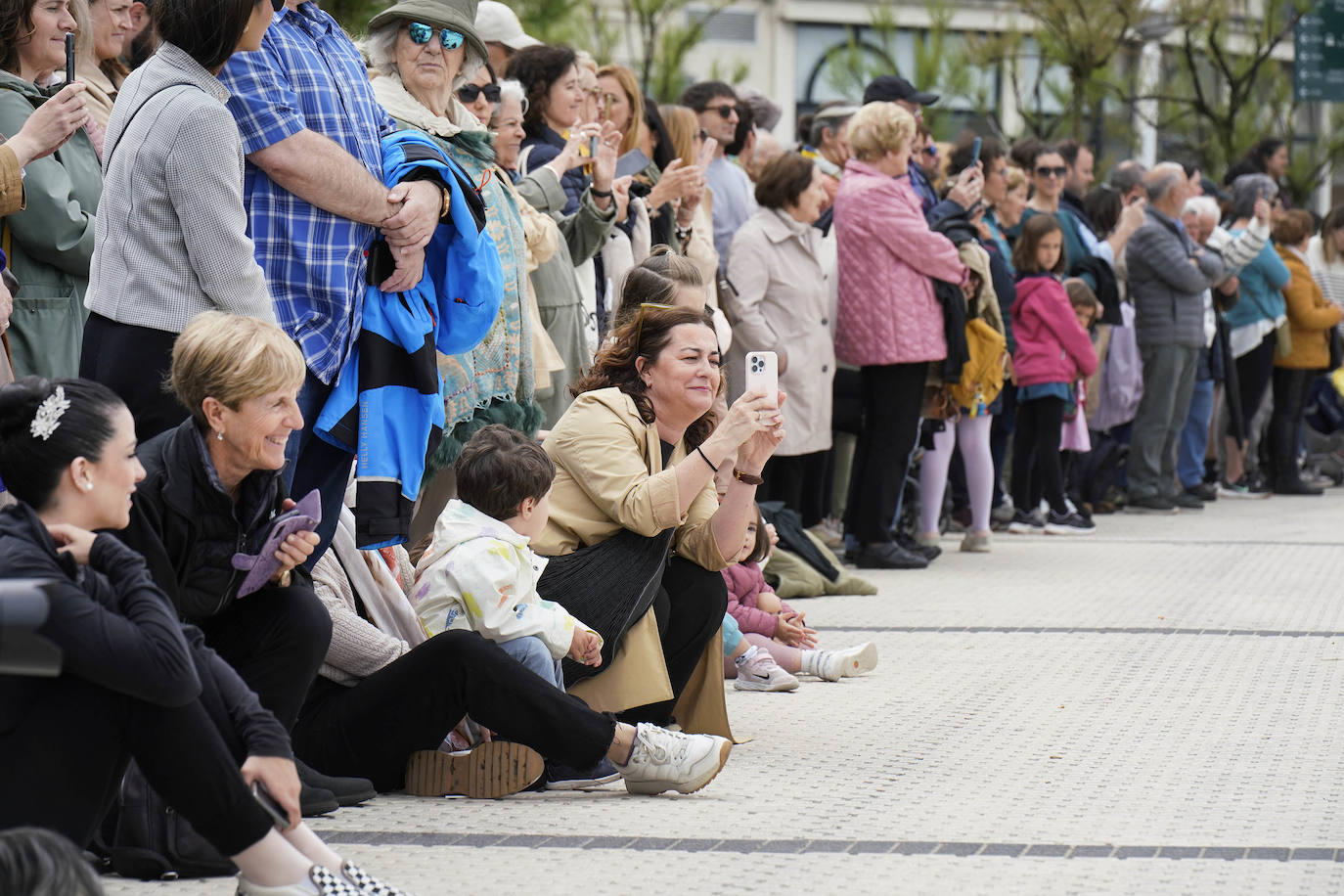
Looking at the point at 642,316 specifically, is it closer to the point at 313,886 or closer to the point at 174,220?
the point at 174,220

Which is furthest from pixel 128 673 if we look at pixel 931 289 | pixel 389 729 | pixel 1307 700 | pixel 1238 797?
pixel 931 289

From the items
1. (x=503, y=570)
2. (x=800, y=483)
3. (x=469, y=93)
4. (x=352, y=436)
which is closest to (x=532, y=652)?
(x=503, y=570)

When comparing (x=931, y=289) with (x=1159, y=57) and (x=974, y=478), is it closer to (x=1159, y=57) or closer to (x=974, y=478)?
(x=974, y=478)

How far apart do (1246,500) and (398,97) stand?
28.6ft

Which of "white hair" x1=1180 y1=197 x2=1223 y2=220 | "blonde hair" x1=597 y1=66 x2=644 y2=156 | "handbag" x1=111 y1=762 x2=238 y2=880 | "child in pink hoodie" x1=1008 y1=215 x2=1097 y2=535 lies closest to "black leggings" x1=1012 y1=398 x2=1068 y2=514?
"child in pink hoodie" x1=1008 y1=215 x2=1097 y2=535

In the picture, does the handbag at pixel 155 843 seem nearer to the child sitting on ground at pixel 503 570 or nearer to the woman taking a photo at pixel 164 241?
the woman taking a photo at pixel 164 241

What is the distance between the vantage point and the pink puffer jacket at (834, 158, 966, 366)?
843 centimetres

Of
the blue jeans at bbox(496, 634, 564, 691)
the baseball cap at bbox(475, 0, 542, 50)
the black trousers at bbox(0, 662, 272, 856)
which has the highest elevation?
the baseball cap at bbox(475, 0, 542, 50)

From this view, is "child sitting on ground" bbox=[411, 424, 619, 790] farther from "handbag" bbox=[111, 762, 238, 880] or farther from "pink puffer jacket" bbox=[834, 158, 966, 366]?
"pink puffer jacket" bbox=[834, 158, 966, 366]

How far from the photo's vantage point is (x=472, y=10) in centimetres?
527

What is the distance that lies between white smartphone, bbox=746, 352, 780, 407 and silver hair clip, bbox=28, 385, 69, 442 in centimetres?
185

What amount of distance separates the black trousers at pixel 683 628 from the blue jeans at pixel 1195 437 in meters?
7.90

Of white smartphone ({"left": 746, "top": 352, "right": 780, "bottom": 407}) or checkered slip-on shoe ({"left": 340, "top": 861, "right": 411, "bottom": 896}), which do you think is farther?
white smartphone ({"left": 746, "top": 352, "right": 780, "bottom": 407})

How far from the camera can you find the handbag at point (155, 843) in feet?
11.3
